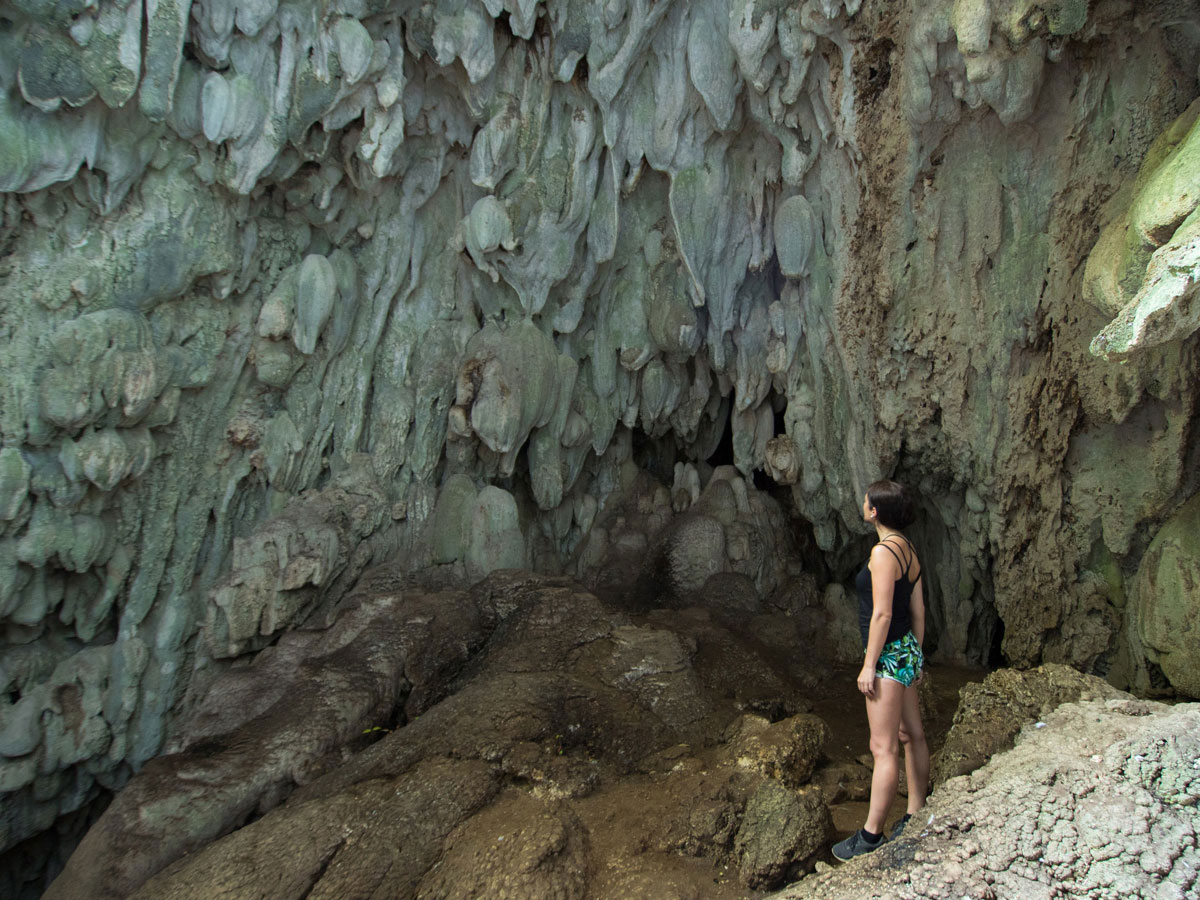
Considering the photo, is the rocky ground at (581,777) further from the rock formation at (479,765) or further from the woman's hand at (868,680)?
the woman's hand at (868,680)

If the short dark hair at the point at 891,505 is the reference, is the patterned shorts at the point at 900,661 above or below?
below

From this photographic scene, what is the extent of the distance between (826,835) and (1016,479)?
154 inches

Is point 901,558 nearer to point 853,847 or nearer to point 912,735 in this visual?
point 912,735

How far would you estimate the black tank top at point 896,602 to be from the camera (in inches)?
136

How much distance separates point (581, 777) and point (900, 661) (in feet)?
6.96

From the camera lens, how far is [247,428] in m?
7.55

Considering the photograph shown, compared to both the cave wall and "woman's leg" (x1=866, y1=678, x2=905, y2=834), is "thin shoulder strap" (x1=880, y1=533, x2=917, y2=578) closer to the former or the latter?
"woman's leg" (x1=866, y1=678, x2=905, y2=834)

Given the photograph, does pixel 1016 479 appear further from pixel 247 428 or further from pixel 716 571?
pixel 247 428

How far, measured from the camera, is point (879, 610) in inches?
133

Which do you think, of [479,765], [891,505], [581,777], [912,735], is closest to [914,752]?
[912,735]

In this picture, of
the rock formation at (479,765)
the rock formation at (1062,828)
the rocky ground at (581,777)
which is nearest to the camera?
the rock formation at (1062,828)

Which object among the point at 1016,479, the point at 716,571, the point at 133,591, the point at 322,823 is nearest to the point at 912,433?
the point at 1016,479

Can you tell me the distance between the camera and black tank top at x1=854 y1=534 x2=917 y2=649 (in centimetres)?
345

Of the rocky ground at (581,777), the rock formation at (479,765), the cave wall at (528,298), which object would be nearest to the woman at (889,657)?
the rocky ground at (581,777)
